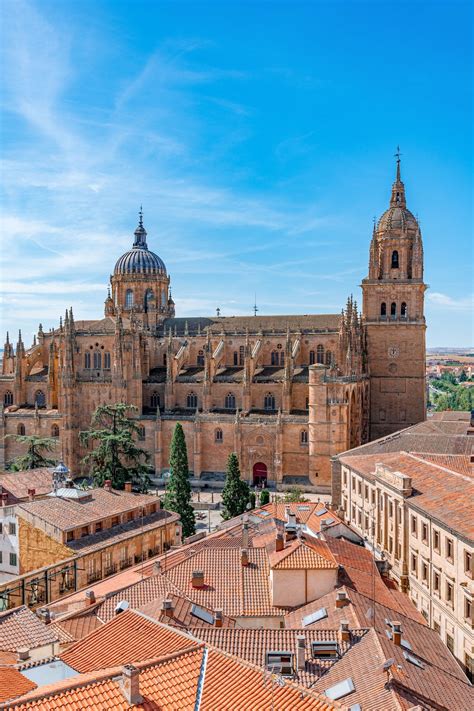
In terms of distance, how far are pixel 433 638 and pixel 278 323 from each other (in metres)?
54.7

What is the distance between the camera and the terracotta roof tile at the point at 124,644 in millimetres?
16031

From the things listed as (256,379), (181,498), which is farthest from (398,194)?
(181,498)

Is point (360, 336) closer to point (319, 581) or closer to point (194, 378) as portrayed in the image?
point (194, 378)

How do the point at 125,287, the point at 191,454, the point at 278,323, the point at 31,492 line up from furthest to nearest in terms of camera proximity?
1. the point at 125,287
2. the point at 278,323
3. the point at 191,454
4. the point at 31,492

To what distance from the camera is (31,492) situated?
4088cm

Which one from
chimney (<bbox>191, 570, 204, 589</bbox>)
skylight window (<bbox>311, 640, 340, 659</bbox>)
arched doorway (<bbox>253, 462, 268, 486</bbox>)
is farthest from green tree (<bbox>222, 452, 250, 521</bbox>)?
skylight window (<bbox>311, 640, 340, 659</bbox>)

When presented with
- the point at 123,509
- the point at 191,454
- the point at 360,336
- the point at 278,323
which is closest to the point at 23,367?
the point at 191,454

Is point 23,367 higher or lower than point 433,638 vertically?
higher

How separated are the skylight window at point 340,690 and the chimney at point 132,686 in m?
6.31

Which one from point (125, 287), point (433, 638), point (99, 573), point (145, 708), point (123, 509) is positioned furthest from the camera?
point (125, 287)

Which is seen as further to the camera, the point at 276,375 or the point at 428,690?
the point at 276,375

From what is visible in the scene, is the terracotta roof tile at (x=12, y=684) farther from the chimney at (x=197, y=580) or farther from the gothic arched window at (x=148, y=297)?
the gothic arched window at (x=148, y=297)

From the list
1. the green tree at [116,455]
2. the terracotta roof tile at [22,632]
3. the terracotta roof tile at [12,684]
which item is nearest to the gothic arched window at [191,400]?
the green tree at [116,455]

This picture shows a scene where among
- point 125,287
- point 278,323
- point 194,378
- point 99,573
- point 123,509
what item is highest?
point 125,287
